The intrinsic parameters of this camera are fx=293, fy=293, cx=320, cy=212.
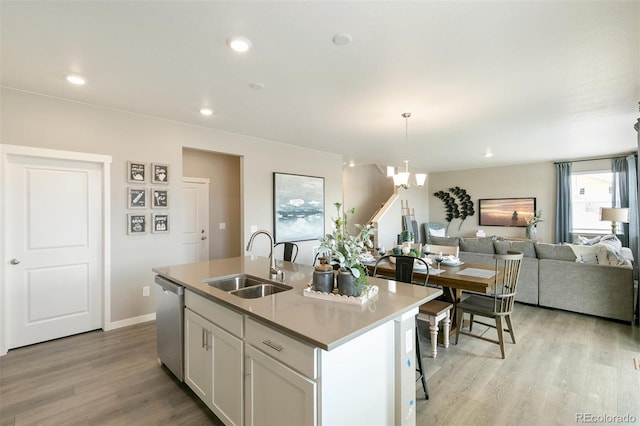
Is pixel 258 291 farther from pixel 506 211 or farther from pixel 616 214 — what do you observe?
pixel 506 211

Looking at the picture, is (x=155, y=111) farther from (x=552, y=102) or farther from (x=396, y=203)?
(x=396, y=203)

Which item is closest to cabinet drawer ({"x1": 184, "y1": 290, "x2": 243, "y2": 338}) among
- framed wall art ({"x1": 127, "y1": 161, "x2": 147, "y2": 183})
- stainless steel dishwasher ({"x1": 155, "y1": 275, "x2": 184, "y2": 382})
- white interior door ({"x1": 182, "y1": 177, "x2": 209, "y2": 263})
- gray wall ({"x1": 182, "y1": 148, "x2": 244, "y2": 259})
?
stainless steel dishwasher ({"x1": 155, "y1": 275, "x2": 184, "y2": 382})

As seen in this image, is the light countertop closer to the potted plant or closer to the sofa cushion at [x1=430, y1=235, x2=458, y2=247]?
the potted plant

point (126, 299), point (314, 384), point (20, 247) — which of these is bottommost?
point (126, 299)

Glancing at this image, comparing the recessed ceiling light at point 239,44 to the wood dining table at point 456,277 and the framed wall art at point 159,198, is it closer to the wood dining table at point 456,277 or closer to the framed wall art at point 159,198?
the framed wall art at point 159,198

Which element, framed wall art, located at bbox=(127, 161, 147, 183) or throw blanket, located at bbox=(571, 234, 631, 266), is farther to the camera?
throw blanket, located at bbox=(571, 234, 631, 266)

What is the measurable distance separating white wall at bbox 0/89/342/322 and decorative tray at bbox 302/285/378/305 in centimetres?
281

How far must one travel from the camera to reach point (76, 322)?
3.33 meters

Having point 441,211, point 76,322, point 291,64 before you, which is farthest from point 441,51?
point 441,211

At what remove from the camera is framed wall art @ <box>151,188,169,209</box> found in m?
3.75

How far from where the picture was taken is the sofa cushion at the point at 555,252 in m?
3.97

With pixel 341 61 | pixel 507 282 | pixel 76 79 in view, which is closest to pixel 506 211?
pixel 507 282

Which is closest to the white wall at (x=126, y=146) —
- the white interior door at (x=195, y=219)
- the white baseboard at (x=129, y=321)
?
the white baseboard at (x=129, y=321)

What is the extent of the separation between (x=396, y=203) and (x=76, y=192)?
6342mm
